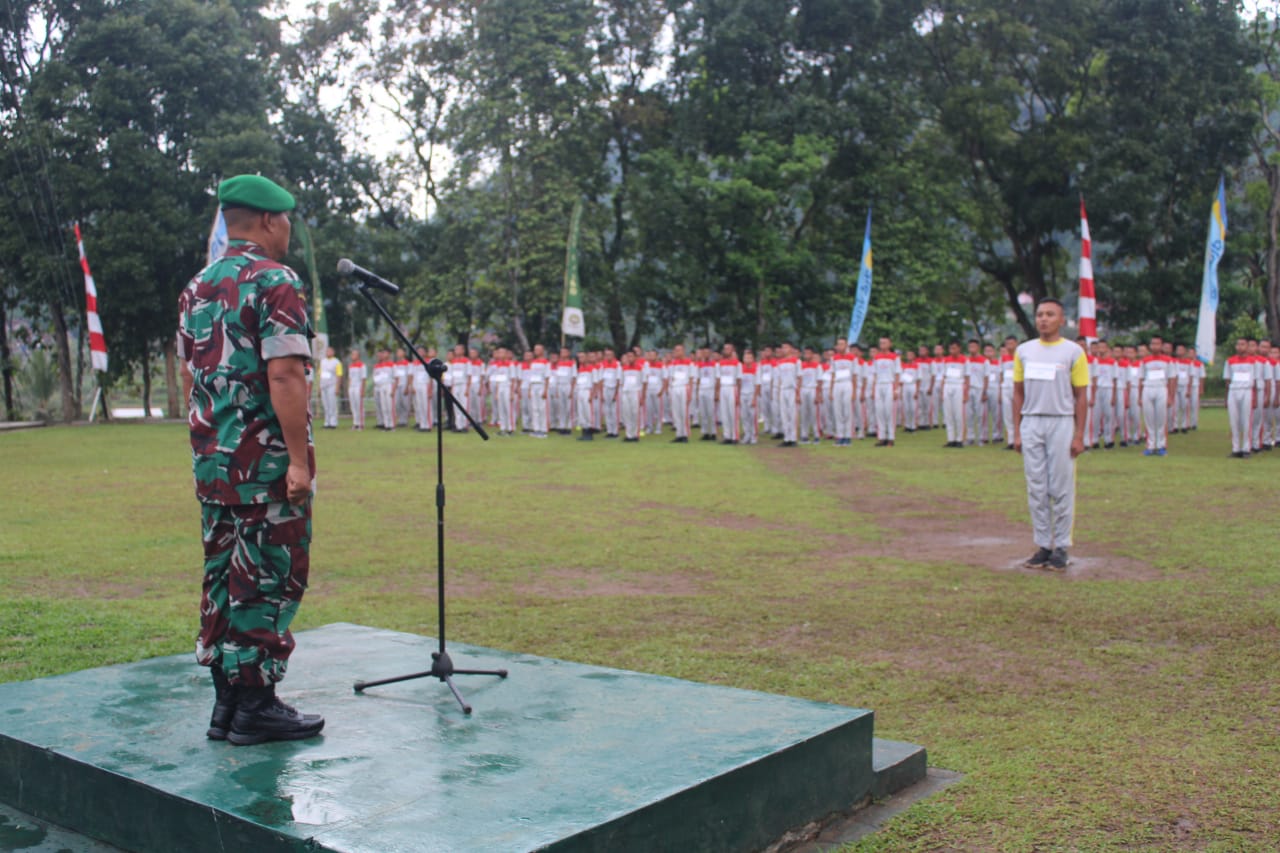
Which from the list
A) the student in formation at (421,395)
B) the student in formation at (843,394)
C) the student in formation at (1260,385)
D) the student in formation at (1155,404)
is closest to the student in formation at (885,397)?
the student in formation at (843,394)

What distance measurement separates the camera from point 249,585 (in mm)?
3531

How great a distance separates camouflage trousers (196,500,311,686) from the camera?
354 centimetres

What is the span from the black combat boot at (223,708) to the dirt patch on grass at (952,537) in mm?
5858

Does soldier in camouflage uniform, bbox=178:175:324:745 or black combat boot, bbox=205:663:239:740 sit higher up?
soldier in camouflage uniform, bbox=178:175:324:745

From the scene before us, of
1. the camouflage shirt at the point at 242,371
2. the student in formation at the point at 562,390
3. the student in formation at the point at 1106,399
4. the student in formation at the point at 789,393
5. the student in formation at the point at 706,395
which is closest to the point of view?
the camouflage shirt at the point at 242,371

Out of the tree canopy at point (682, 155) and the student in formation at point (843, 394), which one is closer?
the student in formation at point (843, 394)

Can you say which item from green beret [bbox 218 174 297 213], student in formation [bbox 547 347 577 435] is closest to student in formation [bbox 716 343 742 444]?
student in formation [bbox 547 347 577 435]

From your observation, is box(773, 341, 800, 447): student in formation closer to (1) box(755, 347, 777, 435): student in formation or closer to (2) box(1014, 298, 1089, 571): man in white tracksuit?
(1) box(755, 347, 777, 435): student in formation

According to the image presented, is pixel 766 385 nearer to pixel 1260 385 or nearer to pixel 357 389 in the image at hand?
pixel 1260 385

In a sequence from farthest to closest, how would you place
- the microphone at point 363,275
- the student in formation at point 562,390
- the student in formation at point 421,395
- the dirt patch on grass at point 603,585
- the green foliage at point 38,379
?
1. the green foliage at point 38,379
2. the student in formation at point 421,395
3. the student in formation at point 562,390
4. the dirt patch on grass at point 603,585
5. the microphone at point 363,275

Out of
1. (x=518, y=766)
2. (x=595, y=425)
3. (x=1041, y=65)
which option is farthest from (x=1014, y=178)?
(x=518, y=766)

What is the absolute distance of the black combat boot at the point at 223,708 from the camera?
3641mm

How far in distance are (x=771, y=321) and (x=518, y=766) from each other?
30742 millimetres

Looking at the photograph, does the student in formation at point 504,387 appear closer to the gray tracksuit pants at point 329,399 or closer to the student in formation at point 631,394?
the student in formation at point 631,394
